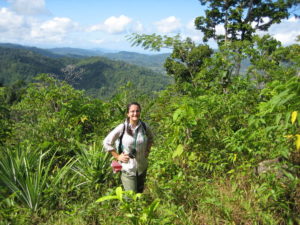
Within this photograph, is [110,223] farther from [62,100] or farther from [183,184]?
[62,100]

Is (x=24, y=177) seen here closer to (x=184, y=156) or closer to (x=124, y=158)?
(x=124, y=158)

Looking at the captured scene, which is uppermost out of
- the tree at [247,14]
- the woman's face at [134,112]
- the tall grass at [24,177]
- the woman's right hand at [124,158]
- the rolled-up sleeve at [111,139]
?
the tree at [247,14]

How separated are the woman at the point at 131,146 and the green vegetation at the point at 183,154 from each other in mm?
232

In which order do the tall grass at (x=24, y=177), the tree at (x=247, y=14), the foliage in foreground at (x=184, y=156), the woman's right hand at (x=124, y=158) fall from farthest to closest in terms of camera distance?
the tree at (x=247, y=14)
the tall grass at (x=24, y=177)
the woman's right hand at (x=124, y=158)
the foliage in foreground at (x=184, y=156)

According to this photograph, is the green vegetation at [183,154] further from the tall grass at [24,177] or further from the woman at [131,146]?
the woman at [131,146]

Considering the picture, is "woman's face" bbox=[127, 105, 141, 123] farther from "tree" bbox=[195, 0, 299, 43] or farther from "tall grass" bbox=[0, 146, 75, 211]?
"tree" bbox=[195, 0, 299, 43]

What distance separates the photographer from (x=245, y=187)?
2432mm

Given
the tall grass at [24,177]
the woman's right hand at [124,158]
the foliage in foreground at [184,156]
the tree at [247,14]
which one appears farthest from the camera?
the tree at [247,14]

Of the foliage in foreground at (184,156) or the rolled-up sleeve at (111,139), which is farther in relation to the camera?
the rolled-up sleeve at (111,139)

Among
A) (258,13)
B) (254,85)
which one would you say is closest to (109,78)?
(258,13)

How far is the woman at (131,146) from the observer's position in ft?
8.53

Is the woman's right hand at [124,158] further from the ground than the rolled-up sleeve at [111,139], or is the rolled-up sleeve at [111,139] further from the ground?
the rolled-up sleeve at [111,139]

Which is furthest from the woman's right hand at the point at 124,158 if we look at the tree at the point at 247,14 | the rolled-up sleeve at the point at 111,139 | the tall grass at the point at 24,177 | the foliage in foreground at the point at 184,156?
the tree at the point at 247,14

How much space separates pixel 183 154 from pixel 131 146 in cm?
85
